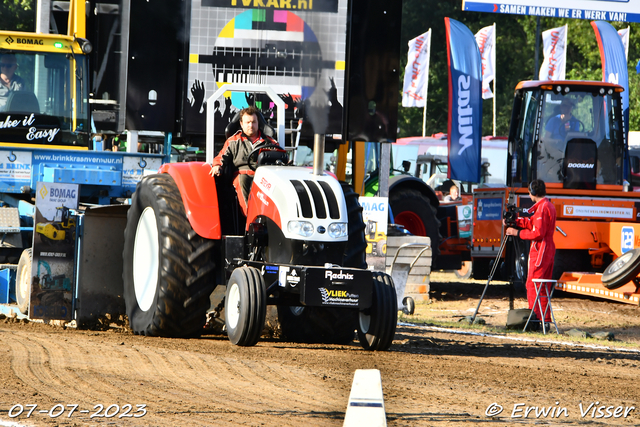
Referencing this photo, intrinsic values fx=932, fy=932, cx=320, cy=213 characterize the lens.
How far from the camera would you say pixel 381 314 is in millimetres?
6688

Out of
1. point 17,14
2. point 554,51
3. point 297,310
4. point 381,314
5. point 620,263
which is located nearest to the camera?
Answer: point 381,314

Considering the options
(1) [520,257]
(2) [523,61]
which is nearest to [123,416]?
(1) [520,257]

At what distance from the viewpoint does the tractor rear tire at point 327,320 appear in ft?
23.4

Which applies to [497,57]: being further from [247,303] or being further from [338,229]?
[247,303]

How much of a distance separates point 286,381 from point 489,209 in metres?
9.42

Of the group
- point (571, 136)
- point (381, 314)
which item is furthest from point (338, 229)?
point (571, 136)

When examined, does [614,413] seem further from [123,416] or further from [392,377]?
[123,416]

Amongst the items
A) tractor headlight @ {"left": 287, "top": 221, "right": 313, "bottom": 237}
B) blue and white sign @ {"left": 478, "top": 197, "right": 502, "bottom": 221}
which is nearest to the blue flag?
blue and white sign @ {"left": 478, "top": 197, "right": 502, "bottom": 221}

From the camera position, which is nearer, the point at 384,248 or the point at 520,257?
the point at 384,248

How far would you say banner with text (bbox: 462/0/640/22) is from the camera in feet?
56.0

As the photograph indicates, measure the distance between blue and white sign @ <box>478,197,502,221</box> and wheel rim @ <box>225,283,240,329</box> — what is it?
807cm

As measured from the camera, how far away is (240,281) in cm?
646

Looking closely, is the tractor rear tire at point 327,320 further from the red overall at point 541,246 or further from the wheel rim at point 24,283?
the red overall at point 541,246

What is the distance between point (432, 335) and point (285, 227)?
325 cm
